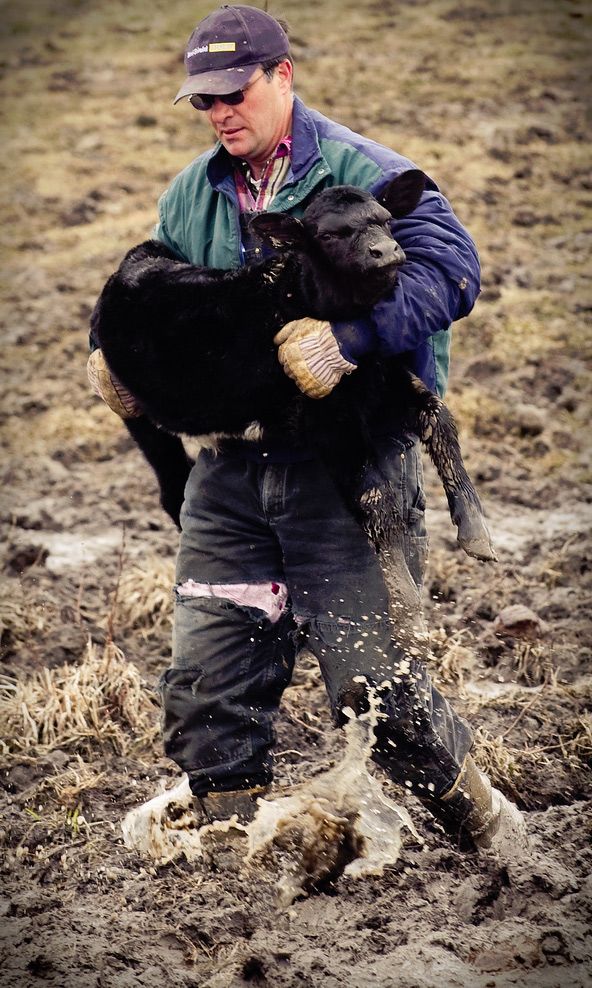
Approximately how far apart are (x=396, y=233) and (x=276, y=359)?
487 millimetres

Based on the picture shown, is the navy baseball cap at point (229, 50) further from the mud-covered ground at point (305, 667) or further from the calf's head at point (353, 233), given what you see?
the mud-covered ground at point (305, 667)

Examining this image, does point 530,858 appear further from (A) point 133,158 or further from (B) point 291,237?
(A) point 133,158

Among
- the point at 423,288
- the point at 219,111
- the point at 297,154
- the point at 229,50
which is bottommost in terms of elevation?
the point at 423,288

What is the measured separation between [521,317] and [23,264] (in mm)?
4046

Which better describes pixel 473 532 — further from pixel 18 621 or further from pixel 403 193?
pixel 18 621

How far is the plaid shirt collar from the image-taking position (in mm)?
3211

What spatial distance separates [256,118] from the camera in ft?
10.2

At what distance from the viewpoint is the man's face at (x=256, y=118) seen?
3107 mm

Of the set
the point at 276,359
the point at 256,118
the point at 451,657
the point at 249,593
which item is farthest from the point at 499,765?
the point at 256,118

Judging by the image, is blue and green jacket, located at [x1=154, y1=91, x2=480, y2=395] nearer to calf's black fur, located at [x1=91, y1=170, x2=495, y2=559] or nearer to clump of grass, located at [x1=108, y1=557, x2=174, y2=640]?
calf's black fur, located at [x1=91, y1=170, x2=495, y2=559]

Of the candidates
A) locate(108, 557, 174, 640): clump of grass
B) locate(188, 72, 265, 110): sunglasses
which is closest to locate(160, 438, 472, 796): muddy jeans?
locate(188, 72, 265, 110): sunglasses

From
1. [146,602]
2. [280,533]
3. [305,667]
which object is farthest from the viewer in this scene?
[146,602]

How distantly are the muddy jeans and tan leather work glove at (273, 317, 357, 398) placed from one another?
319 mm

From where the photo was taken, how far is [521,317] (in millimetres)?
7770
